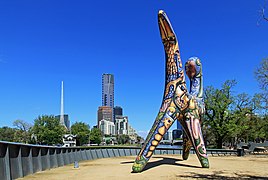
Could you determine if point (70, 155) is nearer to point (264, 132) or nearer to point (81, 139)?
point (264, 132)

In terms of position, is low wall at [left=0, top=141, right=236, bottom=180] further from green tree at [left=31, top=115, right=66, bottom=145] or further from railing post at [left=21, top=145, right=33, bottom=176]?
green tree at [left=31, top=115, right=66, bottom=145]

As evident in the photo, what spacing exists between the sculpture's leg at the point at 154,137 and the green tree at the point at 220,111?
2411 centimetres

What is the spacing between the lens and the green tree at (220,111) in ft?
123

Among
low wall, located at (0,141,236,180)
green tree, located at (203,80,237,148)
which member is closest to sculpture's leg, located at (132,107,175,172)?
low wall, located at (0,141,236,180)

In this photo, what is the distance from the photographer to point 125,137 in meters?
137

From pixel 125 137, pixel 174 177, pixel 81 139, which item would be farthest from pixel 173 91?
pixel 125 137

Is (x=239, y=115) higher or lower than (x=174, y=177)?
higher

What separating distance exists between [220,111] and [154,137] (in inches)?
1012

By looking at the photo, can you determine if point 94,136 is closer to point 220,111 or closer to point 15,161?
point 220,111

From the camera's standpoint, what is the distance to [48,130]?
68250 mm

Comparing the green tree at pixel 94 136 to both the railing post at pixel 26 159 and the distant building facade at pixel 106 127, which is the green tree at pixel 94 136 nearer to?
the distant building facade at pixel 106 127

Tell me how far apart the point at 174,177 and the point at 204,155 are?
4118 mm

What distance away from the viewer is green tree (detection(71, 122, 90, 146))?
82.8 meters

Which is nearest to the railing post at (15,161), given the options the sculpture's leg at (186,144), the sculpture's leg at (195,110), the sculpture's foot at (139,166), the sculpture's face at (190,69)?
the sculpture's foot at (139,166)
